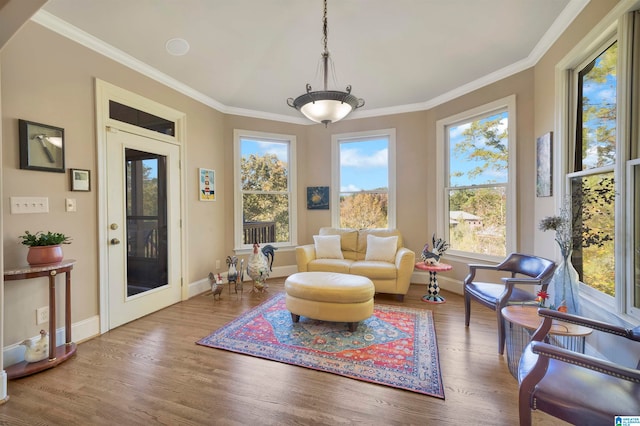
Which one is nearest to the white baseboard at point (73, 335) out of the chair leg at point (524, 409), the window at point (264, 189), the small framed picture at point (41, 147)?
the small framed picture at point (41, 147)

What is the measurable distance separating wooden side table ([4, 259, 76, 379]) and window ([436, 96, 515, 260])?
14.6ft

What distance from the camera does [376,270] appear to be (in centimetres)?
371

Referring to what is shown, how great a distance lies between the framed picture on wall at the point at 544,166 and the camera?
9.11 feet

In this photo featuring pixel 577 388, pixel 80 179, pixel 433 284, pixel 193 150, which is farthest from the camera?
pixel 193 150

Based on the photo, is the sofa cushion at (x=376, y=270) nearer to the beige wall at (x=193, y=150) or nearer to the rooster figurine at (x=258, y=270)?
the beige wall at (x=193, y=150)

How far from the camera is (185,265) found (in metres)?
3.80

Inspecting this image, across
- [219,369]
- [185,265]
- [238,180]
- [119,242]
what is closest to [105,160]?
[119,242]

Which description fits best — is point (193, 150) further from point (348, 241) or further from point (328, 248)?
point (348, 241)

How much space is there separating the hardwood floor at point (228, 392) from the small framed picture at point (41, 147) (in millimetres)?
1652

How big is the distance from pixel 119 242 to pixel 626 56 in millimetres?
4566

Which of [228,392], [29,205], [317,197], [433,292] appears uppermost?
[317,197]

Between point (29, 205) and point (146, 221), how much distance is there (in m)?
1.13

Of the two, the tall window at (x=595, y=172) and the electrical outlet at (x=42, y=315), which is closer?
the tall window at (x=595, y=172)

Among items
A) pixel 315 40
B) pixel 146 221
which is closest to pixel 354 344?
pixel 146 221
